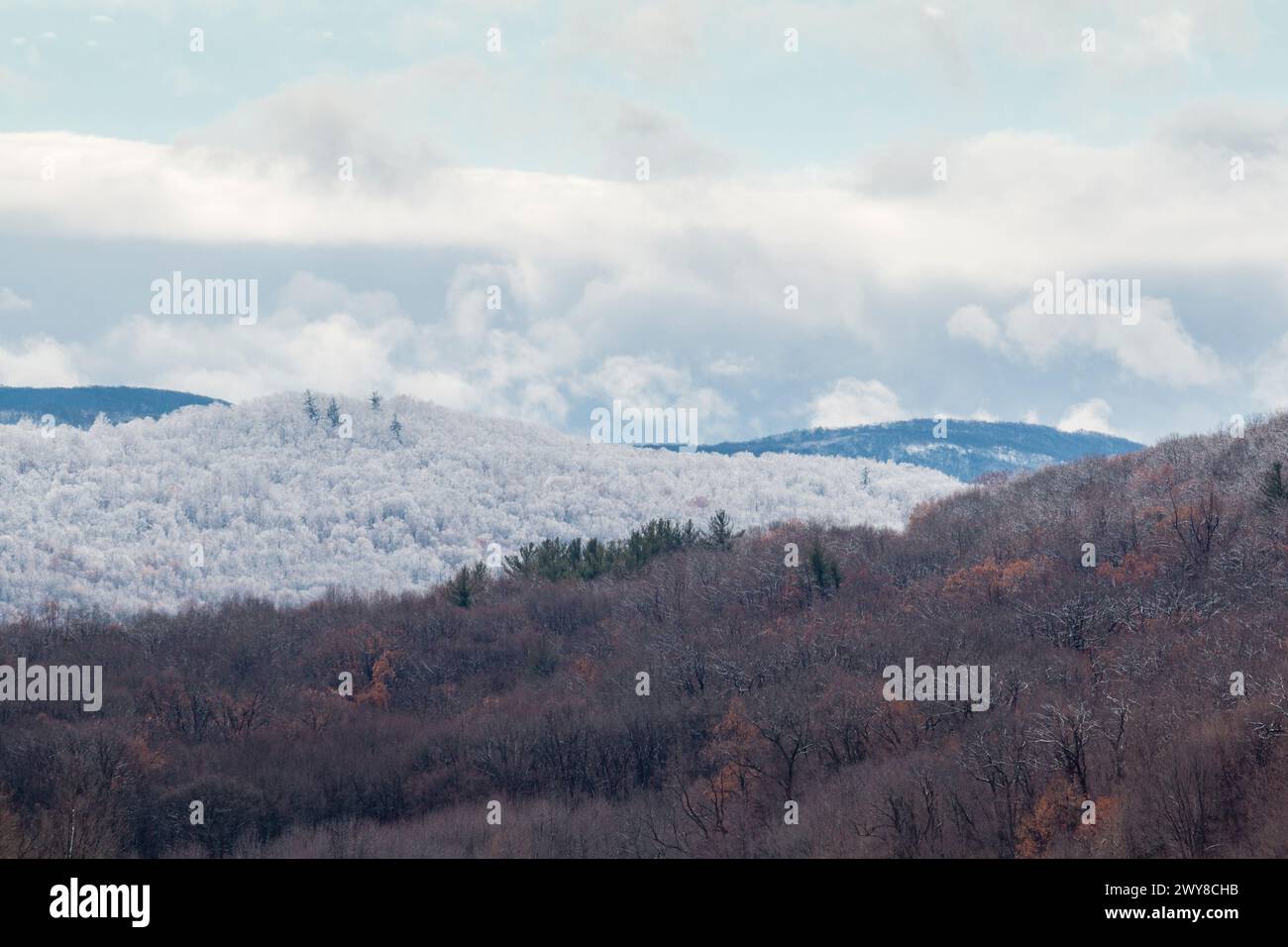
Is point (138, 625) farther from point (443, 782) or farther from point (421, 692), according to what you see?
point (443, 782)

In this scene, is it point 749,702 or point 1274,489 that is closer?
point 749,702

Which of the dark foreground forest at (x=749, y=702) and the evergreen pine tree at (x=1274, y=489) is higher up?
the evergreen pine tree at (x=1274, y=489)

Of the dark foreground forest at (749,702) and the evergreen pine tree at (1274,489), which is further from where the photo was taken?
the evergreen pine tree at (1274,489)

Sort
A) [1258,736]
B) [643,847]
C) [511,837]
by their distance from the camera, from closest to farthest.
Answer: [1258,736] < [643,847] < [511,837]

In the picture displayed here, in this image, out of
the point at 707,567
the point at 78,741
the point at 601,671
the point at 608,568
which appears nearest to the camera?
the point at 78,741

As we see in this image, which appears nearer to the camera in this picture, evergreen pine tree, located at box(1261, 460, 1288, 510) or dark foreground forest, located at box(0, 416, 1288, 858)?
dark foreground forest, located at box(0, 416, 1288, 858)

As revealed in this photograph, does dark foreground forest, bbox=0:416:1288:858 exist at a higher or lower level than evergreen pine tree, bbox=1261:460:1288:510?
lower

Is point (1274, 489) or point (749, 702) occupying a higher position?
point (1274, 489)

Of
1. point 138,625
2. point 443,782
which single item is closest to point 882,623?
point 443,782
